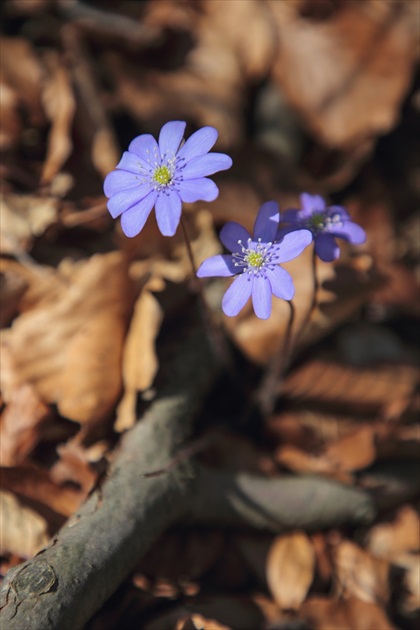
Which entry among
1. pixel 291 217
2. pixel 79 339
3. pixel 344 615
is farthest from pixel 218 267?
pixel 344 615

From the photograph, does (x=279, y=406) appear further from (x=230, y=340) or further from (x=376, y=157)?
(x=376, y=157)

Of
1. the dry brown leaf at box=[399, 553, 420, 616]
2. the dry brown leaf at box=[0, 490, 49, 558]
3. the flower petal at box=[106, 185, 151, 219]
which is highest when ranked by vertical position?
the flower petal at box=[106, 185, 151, 219]

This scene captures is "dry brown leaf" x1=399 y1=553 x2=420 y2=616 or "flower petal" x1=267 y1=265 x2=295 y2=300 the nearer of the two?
"flower petal" x1=267 y1=265 x2=295 y2=300

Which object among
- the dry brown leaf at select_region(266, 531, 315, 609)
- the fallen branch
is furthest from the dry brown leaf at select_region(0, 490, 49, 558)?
the dry brown leaf at select_region(266, 531, 315, 609)

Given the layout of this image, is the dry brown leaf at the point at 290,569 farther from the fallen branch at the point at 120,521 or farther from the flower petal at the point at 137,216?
the flower petal at the point at 137,216

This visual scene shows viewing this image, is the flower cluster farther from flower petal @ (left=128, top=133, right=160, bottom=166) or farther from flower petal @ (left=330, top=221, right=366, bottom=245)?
flower petal @ (left=330, top=221, right=366, bottom=245)

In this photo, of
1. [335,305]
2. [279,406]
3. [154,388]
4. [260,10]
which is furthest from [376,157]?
[154,388]

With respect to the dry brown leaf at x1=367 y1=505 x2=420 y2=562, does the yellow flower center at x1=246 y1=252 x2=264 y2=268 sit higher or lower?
higher
